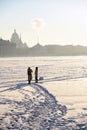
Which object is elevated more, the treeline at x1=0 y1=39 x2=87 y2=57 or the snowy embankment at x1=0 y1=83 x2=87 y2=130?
the treeline at x1=0 y1=39 x2=87 y2=57

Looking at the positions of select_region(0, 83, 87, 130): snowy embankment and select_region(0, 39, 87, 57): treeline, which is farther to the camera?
select_region(0, 39, 87, 57): treeline

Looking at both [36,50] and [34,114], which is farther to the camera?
[36,50]

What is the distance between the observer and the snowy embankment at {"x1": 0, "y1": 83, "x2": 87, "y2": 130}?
9.65 m

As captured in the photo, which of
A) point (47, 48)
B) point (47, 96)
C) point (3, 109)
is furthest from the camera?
point (47, 48)

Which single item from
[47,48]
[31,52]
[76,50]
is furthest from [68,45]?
[31,52]

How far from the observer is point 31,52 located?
16150cm

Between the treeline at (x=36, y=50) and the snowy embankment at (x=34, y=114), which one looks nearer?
the snowy embankment at (x=34, y=114)

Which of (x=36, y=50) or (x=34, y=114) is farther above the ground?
(x=36, y=50)

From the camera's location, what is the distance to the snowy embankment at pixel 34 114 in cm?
965

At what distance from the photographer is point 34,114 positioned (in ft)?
37.0

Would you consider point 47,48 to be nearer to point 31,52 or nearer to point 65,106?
point 31,52

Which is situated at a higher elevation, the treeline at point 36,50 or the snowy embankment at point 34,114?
the treeline at point 36,50

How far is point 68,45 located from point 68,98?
185m

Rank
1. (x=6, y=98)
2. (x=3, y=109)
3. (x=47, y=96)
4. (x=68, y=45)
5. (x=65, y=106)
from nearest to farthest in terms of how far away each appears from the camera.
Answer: (x=3, y=109) → (x=65, y=106) → (x=6, y=98) → (x=47, y=96) → (x=68, y=45)
